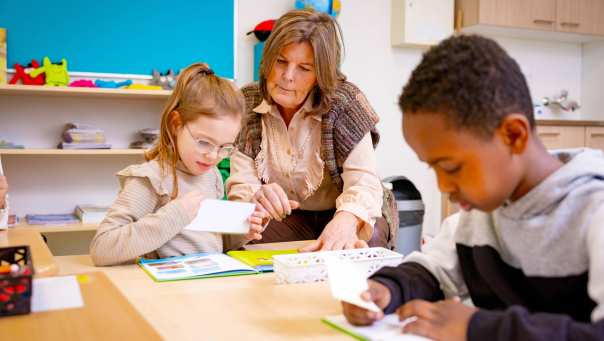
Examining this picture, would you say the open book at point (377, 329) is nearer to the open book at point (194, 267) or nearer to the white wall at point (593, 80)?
the open book at point (194, 267)

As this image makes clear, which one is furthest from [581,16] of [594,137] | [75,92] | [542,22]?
[75,92]

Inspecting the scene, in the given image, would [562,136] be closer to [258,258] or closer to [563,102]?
[563,102]

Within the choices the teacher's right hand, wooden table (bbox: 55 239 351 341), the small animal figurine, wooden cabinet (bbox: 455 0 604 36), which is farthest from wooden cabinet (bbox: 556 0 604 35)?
wooden table (bbox: 55 239 351 341)

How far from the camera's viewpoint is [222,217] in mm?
1375

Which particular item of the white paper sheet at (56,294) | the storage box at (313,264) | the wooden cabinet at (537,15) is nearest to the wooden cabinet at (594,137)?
the wooden cabinet at (537,15)

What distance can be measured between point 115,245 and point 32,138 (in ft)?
8.32

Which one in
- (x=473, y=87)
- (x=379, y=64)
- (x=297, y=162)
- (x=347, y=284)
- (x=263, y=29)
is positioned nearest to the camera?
(x=473, y=87)

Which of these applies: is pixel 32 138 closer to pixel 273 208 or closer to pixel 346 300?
pixel 273 208

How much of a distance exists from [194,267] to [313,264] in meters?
0.27

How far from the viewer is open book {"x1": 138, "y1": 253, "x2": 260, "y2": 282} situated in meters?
1.25

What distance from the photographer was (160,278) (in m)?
1.21

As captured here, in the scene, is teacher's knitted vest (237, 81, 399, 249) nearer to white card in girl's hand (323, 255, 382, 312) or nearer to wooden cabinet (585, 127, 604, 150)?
white card in girl's hand (323, 255, 382, 312)

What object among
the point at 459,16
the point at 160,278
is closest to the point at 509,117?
the point at 160,278

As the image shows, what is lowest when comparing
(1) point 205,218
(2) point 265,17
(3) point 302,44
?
(1) point 205,218
